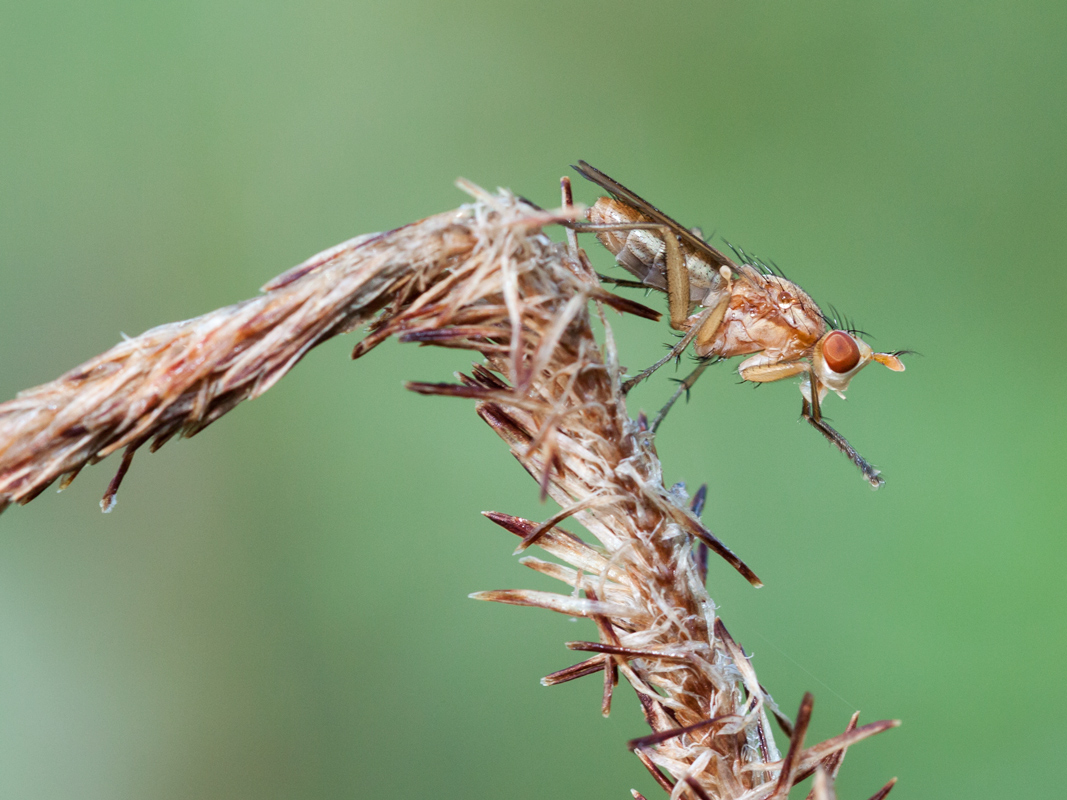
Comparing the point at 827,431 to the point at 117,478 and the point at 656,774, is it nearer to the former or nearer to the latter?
the point at 656,774

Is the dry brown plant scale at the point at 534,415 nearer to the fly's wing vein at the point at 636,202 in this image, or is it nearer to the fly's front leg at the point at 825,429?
the fly's wing vein at the point at 636,202

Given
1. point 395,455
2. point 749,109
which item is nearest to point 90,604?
point 395,455

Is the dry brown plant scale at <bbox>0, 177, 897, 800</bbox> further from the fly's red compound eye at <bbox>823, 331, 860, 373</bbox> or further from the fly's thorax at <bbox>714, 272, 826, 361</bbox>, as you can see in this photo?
the fly's thorax at <bbox>714, 272, 826, 361</bbox>

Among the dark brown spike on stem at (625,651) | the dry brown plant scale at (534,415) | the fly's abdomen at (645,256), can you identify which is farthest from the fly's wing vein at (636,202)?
the dark brown spike on stem at (625,651)

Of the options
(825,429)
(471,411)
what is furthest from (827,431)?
(471,411)

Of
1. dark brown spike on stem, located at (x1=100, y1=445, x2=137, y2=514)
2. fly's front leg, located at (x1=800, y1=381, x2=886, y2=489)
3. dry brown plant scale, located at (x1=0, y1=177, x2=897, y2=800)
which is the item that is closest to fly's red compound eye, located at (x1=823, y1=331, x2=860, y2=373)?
fly's front leg, located at (x1=800, y1=381, x2=886, y2=489)

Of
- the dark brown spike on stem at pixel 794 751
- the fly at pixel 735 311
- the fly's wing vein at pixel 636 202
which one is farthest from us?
the fly at pixel 735 311
